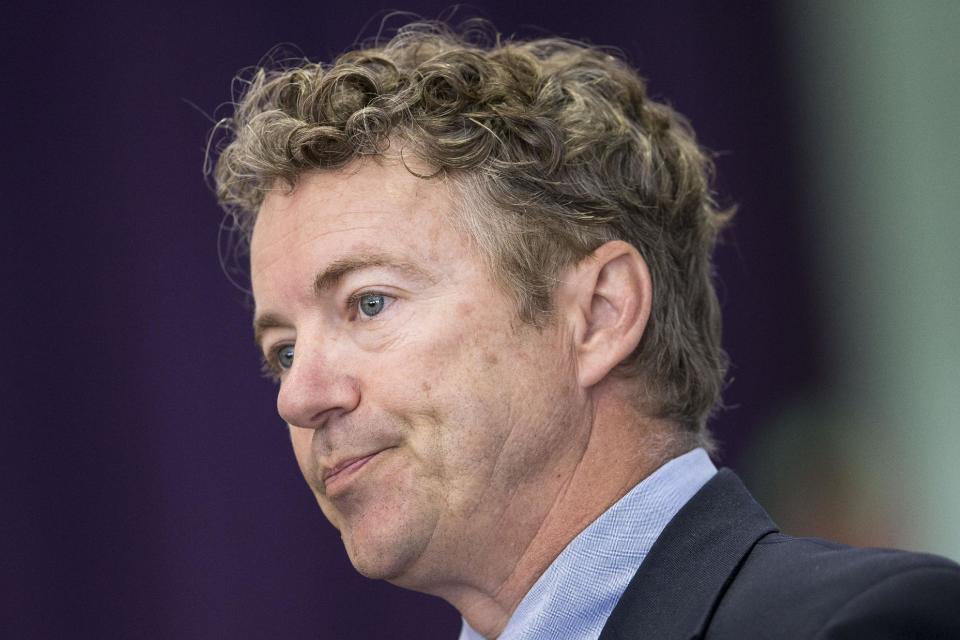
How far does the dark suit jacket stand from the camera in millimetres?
1228

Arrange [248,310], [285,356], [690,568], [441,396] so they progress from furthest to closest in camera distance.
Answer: [248,310] < [285,356] < [441,396] < [690,568]

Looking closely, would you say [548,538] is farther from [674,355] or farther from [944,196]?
[944,196]

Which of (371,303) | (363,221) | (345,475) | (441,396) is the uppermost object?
(363,221)

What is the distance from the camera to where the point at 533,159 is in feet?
5.88

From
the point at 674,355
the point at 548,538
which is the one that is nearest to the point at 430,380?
the point at 548,538

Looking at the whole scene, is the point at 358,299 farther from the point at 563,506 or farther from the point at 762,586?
the point at 762,586

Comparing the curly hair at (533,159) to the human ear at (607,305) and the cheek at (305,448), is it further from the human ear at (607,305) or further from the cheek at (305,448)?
the cheek at (305,448)

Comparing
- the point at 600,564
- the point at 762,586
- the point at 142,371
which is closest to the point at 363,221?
the point at 600,564

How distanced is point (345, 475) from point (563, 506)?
12.0 inches

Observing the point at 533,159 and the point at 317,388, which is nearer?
the point at 317,388

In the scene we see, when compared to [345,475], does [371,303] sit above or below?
above

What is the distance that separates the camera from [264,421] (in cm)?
294

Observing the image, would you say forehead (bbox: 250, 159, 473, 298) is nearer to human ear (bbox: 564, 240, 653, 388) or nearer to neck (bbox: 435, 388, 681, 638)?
human ear (bbox: 564, 240, 653, 388)

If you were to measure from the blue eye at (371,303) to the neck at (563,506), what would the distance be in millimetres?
326
